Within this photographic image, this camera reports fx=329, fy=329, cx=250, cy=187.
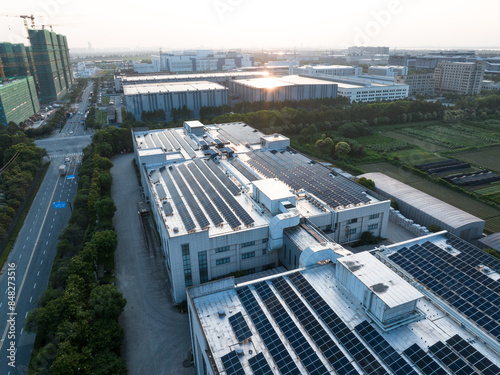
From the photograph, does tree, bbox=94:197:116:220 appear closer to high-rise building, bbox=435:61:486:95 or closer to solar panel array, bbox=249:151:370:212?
solar panel array, bbox=249:151:370:212

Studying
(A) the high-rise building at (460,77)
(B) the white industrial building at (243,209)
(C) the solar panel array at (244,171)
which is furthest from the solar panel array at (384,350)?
(A) the high-rise building at (460,77)

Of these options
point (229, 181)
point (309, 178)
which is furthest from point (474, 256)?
point (229, 181)

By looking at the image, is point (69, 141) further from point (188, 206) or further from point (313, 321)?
point (313, 321)

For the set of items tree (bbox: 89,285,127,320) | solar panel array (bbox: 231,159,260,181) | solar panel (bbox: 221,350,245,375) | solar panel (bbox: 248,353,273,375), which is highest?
solar panel array (bbox: 231,159,260,181)

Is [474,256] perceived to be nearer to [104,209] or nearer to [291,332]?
[291,332]

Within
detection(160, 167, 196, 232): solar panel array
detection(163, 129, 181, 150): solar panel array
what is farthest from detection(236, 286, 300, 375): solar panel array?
detection(163, 129, 181, 150): solar panel array

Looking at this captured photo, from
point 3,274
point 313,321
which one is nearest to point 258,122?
point 3,274
